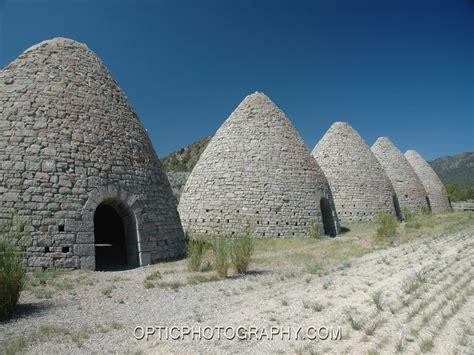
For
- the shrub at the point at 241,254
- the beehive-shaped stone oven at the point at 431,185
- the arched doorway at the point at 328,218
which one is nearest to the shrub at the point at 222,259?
the shrub at the point at 241,254

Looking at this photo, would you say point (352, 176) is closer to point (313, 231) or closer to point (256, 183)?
point (313, 231)

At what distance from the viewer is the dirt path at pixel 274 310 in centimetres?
379

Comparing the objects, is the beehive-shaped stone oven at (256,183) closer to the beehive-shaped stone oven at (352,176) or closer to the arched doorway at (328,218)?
the arched doorway at (328,218)

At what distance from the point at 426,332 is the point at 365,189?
16.5 meters

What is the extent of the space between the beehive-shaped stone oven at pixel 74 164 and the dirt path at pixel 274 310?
3.44 feet

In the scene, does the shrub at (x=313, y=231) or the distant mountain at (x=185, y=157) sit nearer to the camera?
the shrub at (x=313, y=231)

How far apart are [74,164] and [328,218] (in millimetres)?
10510

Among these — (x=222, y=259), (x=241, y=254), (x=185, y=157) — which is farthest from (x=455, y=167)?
(x=222, y=259)

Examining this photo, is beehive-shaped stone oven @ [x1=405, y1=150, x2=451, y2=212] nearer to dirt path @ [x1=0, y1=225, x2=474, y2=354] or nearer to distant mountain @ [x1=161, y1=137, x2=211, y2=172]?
dirt path @ [x1=0, y1=225, x2=474, y2=354]

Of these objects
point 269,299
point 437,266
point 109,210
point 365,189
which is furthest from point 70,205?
point 365,189

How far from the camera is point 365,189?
64.4 feet

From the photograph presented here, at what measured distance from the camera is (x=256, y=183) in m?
13.5

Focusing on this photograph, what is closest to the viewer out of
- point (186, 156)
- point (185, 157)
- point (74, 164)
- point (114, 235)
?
point (74, 164)

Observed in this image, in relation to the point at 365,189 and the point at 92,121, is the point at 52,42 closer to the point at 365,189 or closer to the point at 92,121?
the point at 92,121
